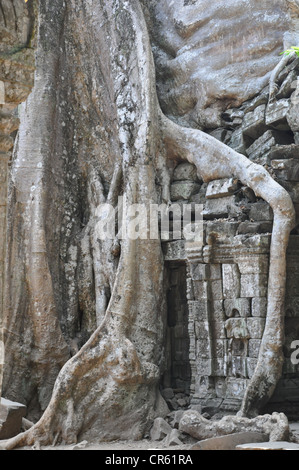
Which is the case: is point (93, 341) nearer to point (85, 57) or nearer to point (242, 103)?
point (242, 103)

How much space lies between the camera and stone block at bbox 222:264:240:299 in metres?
7.07

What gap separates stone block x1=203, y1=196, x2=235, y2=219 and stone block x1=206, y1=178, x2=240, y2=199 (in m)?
0.05

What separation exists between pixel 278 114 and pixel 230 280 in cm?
204

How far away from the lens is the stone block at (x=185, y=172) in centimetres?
819

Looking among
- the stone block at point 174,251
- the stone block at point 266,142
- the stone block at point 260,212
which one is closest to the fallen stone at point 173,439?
the stone block at point 174,251

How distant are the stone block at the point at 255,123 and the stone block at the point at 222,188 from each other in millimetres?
780

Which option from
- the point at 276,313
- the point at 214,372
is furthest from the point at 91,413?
the point at 276,313

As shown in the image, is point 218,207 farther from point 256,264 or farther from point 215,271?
point 256,264

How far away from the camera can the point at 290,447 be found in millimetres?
4785

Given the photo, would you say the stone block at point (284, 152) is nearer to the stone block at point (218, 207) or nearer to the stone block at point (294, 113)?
the stone block at point (294, 113)

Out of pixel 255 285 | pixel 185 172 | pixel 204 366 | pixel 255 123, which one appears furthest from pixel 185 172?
pixel 204 366

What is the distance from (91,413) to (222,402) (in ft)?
4.67

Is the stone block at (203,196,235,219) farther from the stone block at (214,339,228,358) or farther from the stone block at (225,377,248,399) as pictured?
the stone block at (225,377,248,399)

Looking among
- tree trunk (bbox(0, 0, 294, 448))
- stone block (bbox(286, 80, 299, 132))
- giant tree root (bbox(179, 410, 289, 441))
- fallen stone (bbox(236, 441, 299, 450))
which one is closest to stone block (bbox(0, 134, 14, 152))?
fallen stone (bbox(236, 441, 299, 450))
